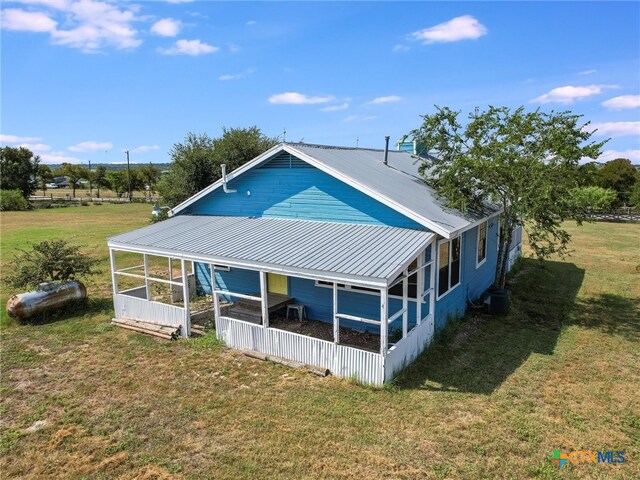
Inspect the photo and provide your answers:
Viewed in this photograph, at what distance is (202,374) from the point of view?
9.39 metres

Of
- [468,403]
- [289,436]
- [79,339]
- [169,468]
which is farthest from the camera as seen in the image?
[79,339]

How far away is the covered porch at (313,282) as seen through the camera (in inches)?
350

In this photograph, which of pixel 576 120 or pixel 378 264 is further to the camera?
pixel 576 120

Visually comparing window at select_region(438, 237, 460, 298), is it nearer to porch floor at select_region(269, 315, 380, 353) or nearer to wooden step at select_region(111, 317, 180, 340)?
porch floor at select_region(269, 315, 380, 353)

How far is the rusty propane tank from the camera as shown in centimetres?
1262

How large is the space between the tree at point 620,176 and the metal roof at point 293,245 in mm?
48023

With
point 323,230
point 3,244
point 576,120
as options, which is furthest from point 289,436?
point 3,244

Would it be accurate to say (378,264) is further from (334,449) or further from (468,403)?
(334,449)

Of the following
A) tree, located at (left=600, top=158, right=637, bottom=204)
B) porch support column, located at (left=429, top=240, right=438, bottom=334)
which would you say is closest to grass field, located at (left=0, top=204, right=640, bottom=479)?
porch support column, located at (left=429, top=240, right=438, bottom=334)

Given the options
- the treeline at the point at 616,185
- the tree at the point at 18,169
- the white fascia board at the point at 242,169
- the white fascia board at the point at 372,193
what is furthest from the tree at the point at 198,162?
the tree at the point at 18,169

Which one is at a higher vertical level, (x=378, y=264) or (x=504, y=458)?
(x=378, y=264)

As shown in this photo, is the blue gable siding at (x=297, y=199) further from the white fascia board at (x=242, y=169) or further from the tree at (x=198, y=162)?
the tree at (x=198, y=162)

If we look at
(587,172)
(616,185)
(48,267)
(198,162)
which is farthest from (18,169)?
(616,185)

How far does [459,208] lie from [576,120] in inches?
164
